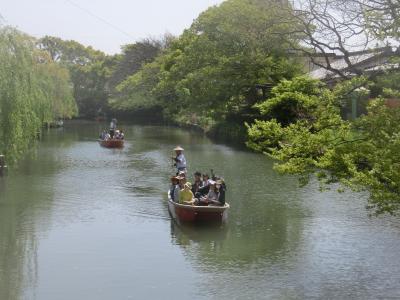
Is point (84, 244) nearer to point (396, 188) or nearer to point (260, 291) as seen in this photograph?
point (260, 291)

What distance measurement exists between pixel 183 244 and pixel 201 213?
4.07 ft

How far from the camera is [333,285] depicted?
1217 cm

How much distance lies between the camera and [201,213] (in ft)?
54.0

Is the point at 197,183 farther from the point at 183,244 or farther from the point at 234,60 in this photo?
the point at 234,60

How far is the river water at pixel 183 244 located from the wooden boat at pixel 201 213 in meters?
0.30

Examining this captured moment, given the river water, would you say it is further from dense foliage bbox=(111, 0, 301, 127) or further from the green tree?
the green tree

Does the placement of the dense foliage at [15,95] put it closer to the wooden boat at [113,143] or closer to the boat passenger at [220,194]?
the boat passenger at [220,194]

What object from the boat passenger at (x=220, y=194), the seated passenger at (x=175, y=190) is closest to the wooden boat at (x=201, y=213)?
the boat passenger at (x=220, y=194)

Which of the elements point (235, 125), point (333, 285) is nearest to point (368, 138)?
point (333, 285)

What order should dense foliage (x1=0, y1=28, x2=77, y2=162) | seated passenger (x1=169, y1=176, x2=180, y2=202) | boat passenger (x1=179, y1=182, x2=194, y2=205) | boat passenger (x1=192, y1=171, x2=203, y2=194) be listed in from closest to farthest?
boat passenger (x1=179, y1=182, x2=194, y2=205)
seated passenger (x1=169, y1=176, x2=180, y2=202)
boat passenger (x1=192, y1=171, x2=203, y2=194)
dense foliage (x1=0, y1=28, x2=77, y2=162)

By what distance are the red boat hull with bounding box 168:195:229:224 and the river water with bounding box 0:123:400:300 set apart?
0.30 meters

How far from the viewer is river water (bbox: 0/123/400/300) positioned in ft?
39.9

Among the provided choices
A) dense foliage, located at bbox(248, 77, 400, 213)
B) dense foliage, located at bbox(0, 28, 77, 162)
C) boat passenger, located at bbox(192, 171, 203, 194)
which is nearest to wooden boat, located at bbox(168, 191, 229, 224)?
boat passenger, located at bbox(192, 171, 203, 194)

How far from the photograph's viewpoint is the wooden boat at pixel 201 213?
16344mm
